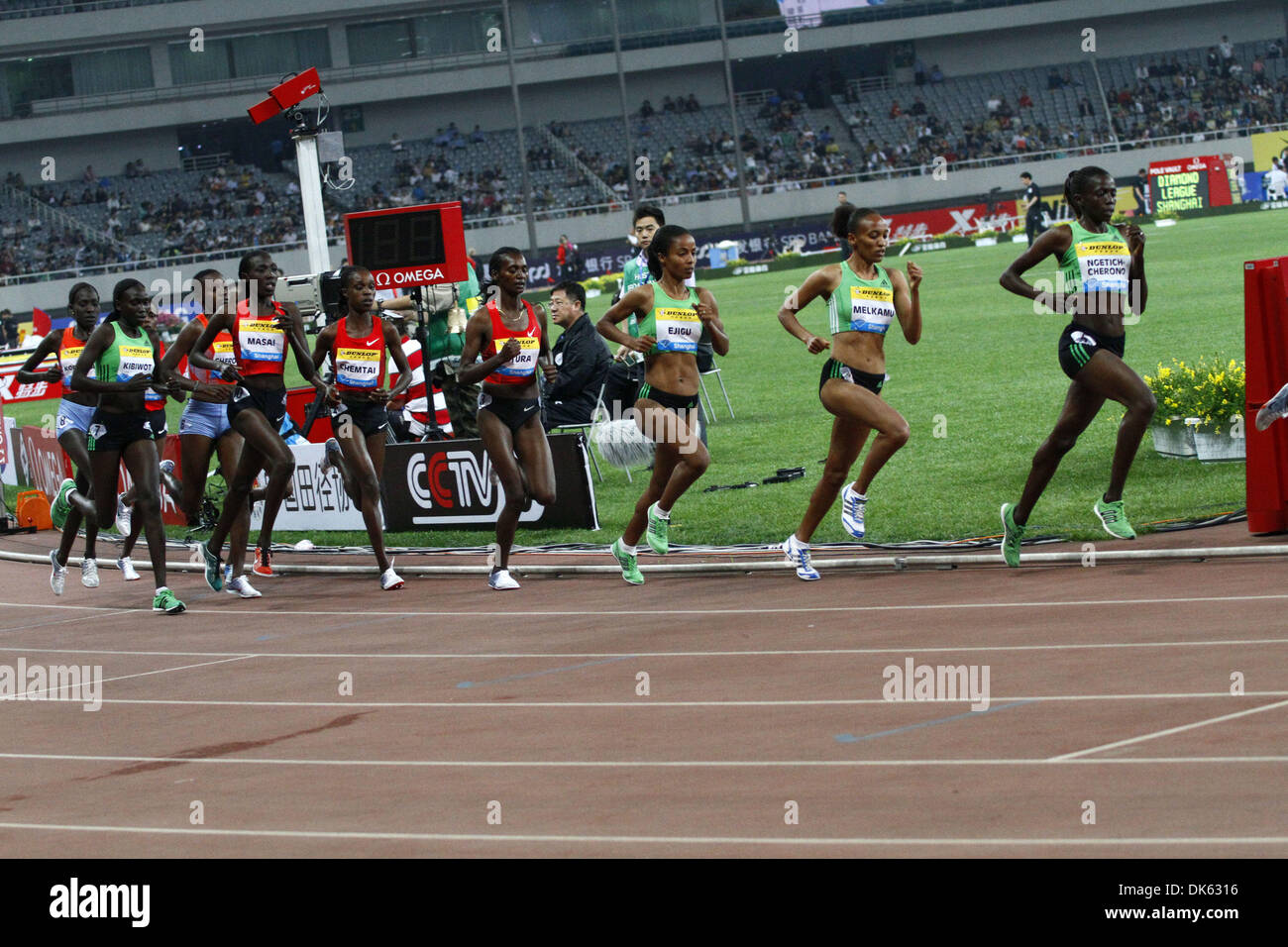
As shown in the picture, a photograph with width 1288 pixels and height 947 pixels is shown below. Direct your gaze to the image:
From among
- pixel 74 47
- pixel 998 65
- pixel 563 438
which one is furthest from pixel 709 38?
pixel 563 438

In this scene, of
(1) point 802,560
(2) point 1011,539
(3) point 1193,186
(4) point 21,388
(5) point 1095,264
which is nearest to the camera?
(5) point 1095,264

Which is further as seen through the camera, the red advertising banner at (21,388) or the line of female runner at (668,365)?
the red advertising banner at (21,388)

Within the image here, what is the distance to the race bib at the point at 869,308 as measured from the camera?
995 centimetres

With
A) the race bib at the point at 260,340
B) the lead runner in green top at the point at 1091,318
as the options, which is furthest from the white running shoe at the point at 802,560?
the race bib at the point at 260,340

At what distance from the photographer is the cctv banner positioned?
13.3 m

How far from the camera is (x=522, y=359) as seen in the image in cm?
1084

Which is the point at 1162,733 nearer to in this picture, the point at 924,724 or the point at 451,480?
the point at 924,724

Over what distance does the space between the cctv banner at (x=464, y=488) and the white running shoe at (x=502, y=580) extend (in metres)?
2.19

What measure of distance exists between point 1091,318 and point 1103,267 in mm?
351

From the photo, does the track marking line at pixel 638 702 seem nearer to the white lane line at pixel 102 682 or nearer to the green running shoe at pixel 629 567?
the white lane line at pixel 102 682

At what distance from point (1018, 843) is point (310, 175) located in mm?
16287

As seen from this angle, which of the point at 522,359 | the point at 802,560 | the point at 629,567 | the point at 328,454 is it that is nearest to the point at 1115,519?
the point at 802,560

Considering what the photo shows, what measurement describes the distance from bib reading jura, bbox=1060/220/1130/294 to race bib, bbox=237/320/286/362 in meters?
5.60

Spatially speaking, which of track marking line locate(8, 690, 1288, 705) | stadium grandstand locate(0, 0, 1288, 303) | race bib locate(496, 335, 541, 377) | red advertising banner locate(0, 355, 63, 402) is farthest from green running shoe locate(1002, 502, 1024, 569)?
stadium grandstand locate(0, 0, 1288, 303)
